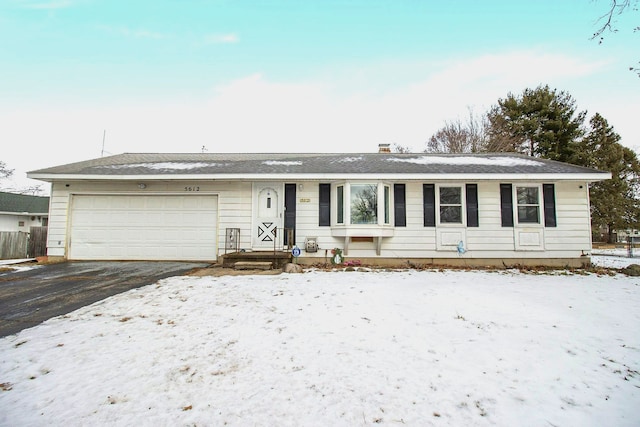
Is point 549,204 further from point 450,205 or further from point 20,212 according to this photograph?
point 20,212

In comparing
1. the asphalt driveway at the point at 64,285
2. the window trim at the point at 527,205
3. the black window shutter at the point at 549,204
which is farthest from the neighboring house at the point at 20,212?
the black window shutter at the point at 549,204

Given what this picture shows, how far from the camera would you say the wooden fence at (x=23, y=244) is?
429 inches

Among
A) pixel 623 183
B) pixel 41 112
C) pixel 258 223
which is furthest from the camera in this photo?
pixel 623 183

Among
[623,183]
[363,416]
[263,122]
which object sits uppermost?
[263,122]

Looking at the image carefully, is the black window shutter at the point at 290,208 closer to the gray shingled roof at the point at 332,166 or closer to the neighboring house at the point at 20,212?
the gray shingled roof at the point at 332,166

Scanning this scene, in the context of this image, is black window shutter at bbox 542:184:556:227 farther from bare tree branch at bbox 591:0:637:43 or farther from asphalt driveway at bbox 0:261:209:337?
asphalt driveway at bbox 0:261:209:337

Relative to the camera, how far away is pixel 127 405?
2.19 meters

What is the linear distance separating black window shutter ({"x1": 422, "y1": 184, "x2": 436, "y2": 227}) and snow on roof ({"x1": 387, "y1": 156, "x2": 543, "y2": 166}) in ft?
4.29

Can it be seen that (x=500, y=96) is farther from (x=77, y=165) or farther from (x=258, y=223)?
(x=77, y=165)

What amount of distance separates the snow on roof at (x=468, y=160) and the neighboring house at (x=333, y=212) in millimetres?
434

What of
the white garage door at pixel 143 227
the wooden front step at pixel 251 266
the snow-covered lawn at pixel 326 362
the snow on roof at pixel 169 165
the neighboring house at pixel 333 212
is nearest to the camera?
the snow-covered lawn at pixel 326 362

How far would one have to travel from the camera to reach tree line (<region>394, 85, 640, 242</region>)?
75.3 ft

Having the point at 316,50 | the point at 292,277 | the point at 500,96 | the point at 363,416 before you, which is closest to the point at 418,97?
the point at 316,50

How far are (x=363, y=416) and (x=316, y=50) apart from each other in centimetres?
1433
